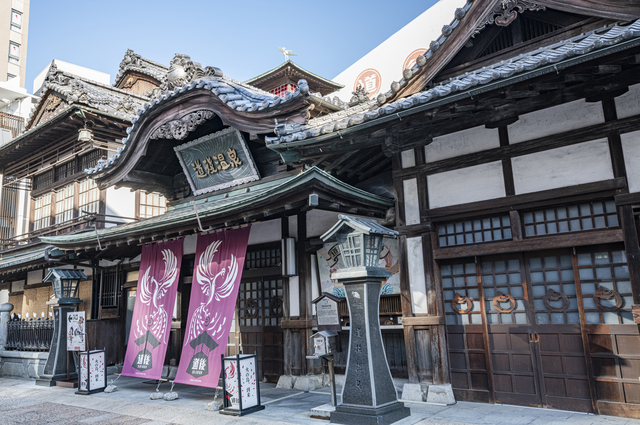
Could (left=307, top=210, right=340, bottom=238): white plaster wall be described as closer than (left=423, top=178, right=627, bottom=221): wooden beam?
No

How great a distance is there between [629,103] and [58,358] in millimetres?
14555

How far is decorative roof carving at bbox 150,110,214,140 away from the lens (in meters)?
11.2

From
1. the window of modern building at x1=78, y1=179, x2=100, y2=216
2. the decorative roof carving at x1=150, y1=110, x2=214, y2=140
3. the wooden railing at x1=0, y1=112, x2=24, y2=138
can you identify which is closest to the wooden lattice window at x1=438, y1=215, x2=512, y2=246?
the decorative roof carving at x1=150, y1=110, x2=214, y2=140

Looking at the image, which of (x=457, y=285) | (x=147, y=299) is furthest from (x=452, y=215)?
(x=147, y=299)

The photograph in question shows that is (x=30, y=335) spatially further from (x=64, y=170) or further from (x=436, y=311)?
(x=436, y=311)

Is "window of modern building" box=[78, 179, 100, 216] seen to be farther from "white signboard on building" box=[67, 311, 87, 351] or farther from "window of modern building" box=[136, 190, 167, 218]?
"white signboard on building" box=[67, 311, 87, 351]

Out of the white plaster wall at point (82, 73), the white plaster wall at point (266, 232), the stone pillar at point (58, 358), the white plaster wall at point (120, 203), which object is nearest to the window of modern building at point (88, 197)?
the white plaster wall at point (120, 203)

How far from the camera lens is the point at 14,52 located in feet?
167

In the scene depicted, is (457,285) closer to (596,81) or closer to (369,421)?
(369,421)

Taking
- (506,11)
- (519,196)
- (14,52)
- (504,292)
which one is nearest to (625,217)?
(519,196)

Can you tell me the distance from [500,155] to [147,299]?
8.79 meters

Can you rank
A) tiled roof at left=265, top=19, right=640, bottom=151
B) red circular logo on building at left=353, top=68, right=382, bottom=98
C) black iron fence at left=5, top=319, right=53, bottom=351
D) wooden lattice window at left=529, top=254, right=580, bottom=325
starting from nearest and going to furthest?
tiled roof at left=265, top=19, right=640, bottom=151 → wooden lattice window at left=529, top=254, right=580, bottom=325 → black iron fence at left=5, top=319, right=53, bottom=351 → red circular logo on building at left=353, top=68, right=382, bottom=98

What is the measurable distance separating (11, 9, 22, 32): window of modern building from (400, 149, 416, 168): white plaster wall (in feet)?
193

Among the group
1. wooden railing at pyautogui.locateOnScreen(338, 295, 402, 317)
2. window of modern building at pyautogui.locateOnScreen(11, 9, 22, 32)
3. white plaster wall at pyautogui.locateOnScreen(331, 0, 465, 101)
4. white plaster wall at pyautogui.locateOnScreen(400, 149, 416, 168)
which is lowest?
wooden railing at pyautogui.locateOnScreen(338, 295, 402, 317)
